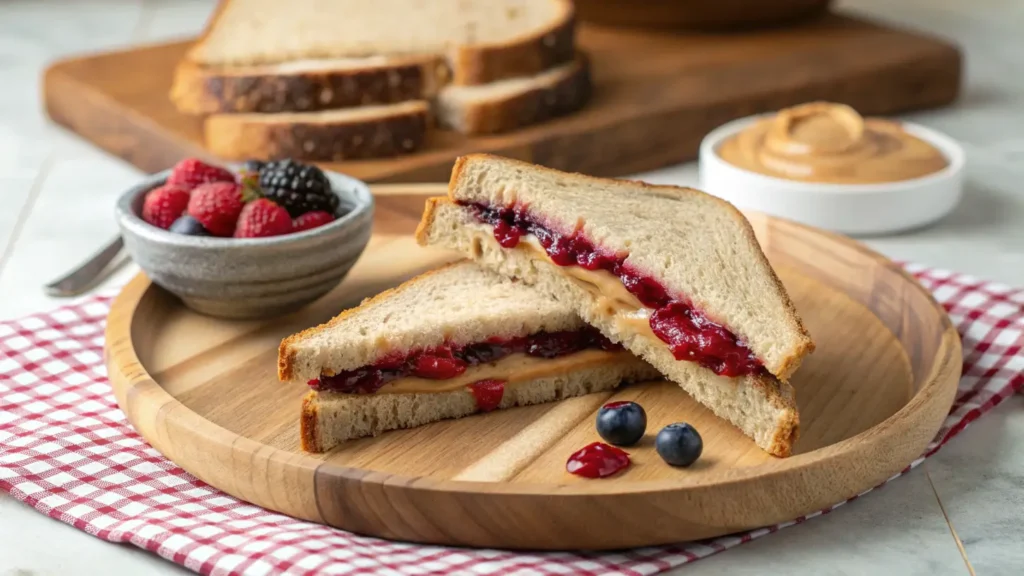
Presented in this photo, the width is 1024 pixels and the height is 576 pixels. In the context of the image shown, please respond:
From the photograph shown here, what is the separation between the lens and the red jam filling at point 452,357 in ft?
8.63

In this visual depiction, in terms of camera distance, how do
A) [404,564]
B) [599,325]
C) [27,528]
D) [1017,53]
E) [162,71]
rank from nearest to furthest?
[404,564]
[27,528]
[599,325]
[162,71]
[1017,53]

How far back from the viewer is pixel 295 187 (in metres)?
3.06

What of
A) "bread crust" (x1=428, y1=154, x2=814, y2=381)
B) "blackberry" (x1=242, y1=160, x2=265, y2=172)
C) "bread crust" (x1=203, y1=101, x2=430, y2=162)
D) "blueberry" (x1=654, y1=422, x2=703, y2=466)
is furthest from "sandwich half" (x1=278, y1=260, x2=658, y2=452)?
"bread crust" (x1=203, y1=101, x2=430, y2=162)

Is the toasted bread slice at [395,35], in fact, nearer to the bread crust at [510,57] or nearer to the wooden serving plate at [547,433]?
the bread crust at [510,57]

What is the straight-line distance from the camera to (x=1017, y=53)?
6348mm

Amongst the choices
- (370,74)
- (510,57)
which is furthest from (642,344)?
(510,57)

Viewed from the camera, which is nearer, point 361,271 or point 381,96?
point 361,271

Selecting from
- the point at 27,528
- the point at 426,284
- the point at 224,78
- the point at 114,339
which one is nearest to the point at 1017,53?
the point at 224,78

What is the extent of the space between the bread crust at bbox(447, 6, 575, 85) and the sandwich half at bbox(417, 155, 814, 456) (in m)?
1.61

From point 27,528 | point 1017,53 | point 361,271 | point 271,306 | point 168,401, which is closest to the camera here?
point 27,528

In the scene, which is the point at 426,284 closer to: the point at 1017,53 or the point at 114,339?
the point at 114,339

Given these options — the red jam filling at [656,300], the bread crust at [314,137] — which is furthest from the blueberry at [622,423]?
the bread crust at [314,137]

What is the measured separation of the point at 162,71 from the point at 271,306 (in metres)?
2.47

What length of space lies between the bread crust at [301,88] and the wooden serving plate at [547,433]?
1.06 metres
